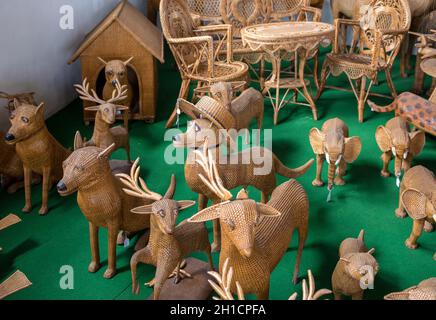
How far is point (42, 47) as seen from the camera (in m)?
4.72

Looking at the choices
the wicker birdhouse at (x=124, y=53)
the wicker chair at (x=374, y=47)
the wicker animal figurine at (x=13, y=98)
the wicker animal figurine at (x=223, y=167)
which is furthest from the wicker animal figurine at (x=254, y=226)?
the wicker chair at (x=374, y=47)

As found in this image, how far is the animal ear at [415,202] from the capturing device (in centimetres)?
290

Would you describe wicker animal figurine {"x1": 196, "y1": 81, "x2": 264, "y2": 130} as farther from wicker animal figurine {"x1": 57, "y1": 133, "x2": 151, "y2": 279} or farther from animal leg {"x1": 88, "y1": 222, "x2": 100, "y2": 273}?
animal leg {"x1": 88, "y1": 222, "x2": 100, "y2": 273}

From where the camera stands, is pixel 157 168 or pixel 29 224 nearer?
pixel 29 224

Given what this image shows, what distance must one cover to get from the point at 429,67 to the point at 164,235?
312 centimetres

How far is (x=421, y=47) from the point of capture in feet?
15.5

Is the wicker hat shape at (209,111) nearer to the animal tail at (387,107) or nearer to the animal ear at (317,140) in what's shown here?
the animal ear at (317,140)

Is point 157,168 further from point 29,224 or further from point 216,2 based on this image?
point 216,2

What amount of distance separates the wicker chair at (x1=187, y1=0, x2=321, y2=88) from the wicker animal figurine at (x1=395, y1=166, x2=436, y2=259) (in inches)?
109

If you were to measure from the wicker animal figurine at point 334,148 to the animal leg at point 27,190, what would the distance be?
6.72 ft

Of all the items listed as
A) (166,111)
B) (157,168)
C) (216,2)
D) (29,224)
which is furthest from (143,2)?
(29,224)

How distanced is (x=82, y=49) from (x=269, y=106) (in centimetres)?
202

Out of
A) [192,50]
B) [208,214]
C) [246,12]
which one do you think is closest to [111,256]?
[208,214]

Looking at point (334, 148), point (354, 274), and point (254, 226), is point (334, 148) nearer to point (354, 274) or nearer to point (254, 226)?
point (354, 274)
